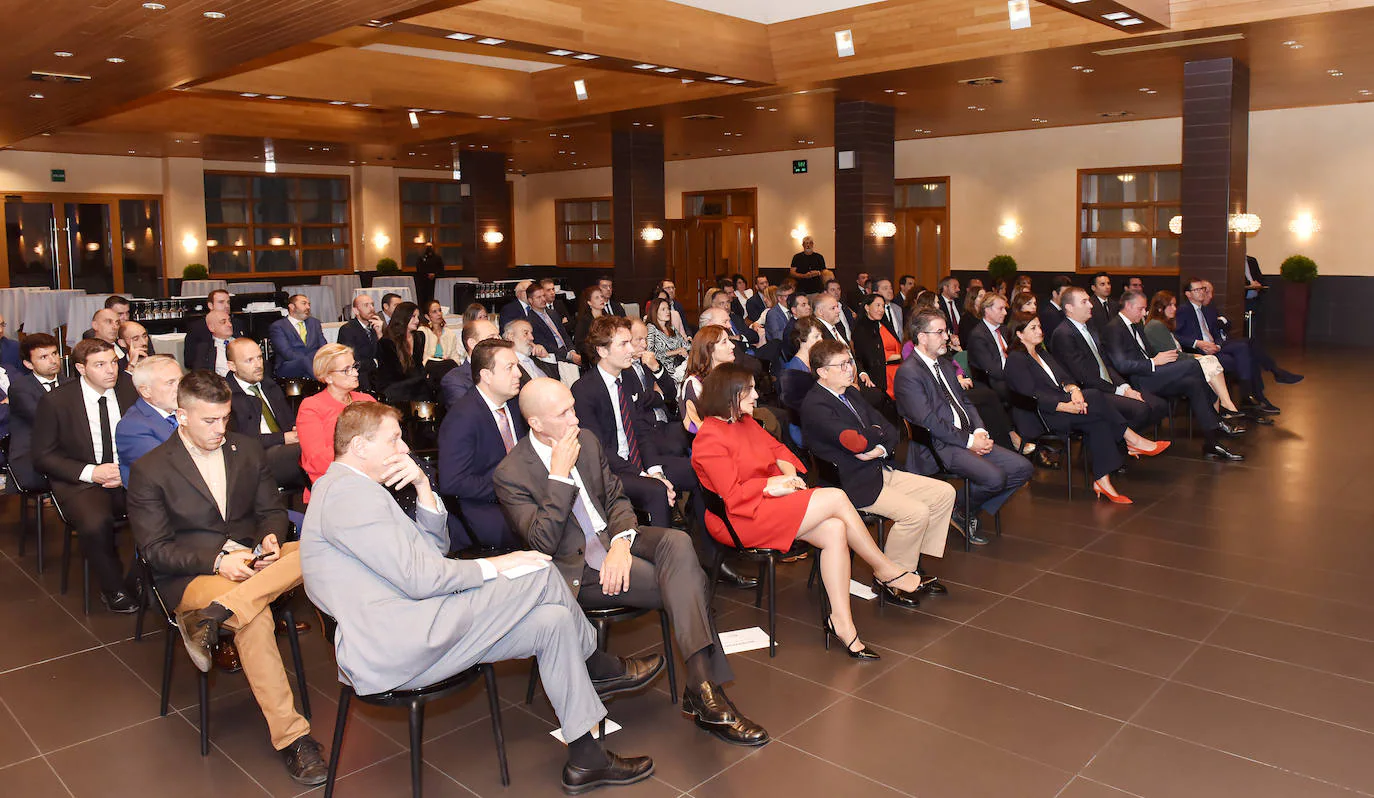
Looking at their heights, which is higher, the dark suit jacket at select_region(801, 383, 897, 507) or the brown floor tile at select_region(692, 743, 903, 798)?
the dark suit jacket at select_region(801, 383, 897, 507)

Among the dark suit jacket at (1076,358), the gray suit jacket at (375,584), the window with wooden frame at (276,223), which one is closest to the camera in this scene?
the gray suit jacket at (375,584)

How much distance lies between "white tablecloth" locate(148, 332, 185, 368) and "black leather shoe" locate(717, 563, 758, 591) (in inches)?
265

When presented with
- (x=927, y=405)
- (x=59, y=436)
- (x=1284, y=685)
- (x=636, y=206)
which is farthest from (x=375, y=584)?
(x=636, y=206)

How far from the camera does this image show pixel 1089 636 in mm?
4559

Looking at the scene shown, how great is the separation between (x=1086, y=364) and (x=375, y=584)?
610 cm

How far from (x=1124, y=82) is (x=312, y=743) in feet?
41.7

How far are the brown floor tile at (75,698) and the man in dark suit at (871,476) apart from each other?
10.2ft

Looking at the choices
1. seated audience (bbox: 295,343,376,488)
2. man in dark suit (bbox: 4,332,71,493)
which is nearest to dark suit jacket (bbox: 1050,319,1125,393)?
seated audience (bbox: 295,343,376,488)

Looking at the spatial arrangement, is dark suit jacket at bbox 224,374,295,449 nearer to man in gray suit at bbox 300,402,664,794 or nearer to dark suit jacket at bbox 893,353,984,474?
man in gray suit at bbox 300,402,664,794

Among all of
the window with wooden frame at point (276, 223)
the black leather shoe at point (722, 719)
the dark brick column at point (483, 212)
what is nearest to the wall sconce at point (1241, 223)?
the black leather shoe at point (722, 719)

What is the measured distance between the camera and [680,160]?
23.5m

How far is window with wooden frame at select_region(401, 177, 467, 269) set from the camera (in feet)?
79.6

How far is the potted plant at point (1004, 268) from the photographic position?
1855 cm

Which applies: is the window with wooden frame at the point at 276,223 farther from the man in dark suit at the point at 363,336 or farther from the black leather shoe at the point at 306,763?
the black leather shoe at the point at 306,763
